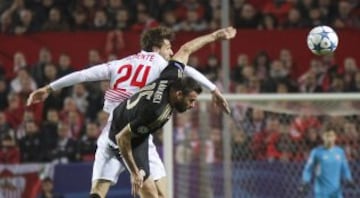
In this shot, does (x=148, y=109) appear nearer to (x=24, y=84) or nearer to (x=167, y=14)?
(x=24, y=84)

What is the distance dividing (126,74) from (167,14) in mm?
6851

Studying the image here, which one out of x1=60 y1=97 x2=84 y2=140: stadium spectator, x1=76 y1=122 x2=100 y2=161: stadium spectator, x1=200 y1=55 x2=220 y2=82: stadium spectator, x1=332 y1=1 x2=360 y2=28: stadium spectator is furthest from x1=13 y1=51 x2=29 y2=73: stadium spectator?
A: x1=332 y1=1 x2=360 y2=28: stadium spectator

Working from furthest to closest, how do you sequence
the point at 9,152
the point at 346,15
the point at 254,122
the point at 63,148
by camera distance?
1. the point at 346,15
2. the point at 63,148
3. the point at 9,152
4. the point at 254,122

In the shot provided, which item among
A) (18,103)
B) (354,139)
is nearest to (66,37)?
(18,103)

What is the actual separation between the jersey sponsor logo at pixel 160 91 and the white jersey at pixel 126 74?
0.62 meters

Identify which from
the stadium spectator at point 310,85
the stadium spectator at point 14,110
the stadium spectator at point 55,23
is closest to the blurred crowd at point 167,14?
the stadium spectator at point 55,23

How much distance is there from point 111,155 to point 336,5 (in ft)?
25.5

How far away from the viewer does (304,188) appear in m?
12.0

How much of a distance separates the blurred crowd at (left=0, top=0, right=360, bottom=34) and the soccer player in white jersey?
249 inches

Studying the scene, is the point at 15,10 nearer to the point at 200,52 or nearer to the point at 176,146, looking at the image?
the point at 200,52

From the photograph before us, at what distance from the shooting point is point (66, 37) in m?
14.7

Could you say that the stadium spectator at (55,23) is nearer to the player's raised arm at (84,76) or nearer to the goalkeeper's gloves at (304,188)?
the goalkeeper's gloves at (304,188)

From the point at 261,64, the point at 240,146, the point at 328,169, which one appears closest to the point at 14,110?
the point at 261,64

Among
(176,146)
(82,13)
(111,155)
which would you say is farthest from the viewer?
(82,13)
